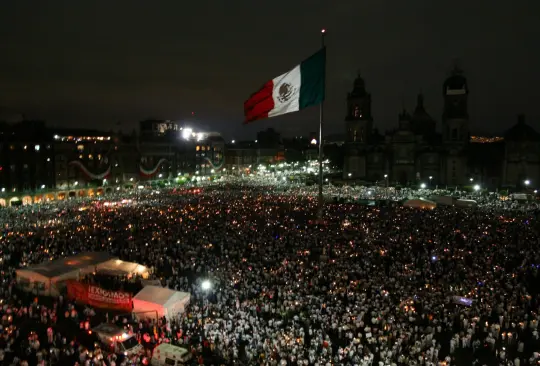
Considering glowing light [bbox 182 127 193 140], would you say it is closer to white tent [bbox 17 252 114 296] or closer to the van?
white tent [bbox 17 252 114 296]

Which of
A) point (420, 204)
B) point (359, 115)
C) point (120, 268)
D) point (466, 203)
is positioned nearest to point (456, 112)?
point (359, 115)

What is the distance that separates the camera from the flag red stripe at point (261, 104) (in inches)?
821

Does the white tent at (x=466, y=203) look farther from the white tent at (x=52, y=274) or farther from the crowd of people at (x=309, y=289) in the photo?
the white tent at (x=52, y=274)

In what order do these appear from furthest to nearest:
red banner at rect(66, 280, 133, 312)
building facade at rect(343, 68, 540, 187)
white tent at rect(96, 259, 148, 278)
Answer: building facade at rect(343, 68, 540, 187) → white tent at rect(96, 259, 148, 278) → red banner at rect(66, 280, 133, 312)

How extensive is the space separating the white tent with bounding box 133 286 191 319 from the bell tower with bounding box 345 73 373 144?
56.8 m

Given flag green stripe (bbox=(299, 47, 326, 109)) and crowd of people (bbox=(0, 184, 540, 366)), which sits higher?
flag green stripe (bbox=(299, 47, 326, 109))

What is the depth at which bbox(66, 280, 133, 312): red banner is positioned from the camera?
15531 millimetres

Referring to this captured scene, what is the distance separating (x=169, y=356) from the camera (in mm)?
11727

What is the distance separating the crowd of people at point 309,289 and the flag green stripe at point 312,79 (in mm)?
7903

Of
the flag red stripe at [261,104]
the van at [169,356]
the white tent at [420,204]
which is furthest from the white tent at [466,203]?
the van at [169,356]

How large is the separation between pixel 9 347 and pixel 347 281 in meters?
12.3

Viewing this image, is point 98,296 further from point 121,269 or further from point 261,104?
point 261,104

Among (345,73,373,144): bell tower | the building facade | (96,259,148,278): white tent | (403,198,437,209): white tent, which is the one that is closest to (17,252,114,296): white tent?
(96,259,148,278): white tent

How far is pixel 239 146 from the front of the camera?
12488 cm
